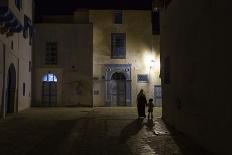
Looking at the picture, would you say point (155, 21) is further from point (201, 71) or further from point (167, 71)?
point (201, 71)

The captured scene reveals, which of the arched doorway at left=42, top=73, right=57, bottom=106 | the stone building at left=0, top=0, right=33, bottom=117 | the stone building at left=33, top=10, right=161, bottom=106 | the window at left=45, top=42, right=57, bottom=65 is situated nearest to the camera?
the stone building at left=0, top=0, right=33, bottom=117

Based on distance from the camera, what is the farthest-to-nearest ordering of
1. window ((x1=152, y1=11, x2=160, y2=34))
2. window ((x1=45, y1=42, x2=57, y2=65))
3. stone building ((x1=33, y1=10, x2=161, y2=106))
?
window ((x1=152, y1=11, x2=160, y2=34))
window ((x1=45, y1=42, x2=57, y2=65))
stone building ((x1=33, y1=10, x2=161, y2=106))

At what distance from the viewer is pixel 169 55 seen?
1639 centimetres

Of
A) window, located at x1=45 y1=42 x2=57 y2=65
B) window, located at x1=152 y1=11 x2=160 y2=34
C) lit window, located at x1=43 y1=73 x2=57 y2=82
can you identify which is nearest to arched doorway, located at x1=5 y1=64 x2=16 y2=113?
lit window, located at x1=43 y1=73 x2=57 y2=82

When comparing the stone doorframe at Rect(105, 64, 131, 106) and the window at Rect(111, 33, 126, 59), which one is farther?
the window at Rect(111, 33, 126, 59)

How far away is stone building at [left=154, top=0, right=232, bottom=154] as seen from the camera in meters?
8.58

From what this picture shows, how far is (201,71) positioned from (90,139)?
4.23 metres

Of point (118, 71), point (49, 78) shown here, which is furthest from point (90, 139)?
point (118, 71)

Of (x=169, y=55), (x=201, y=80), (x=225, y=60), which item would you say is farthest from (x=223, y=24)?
(x=169, y=55)

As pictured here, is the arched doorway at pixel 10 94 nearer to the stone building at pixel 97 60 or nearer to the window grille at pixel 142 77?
the stone building at pixel 97 60

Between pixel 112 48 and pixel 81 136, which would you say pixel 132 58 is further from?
pixel 81 136

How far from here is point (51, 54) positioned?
30375 mm

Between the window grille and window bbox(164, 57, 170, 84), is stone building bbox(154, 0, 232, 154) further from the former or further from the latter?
the window grille

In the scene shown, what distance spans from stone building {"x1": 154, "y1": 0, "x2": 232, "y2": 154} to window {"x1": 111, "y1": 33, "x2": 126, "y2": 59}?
47.8ft
